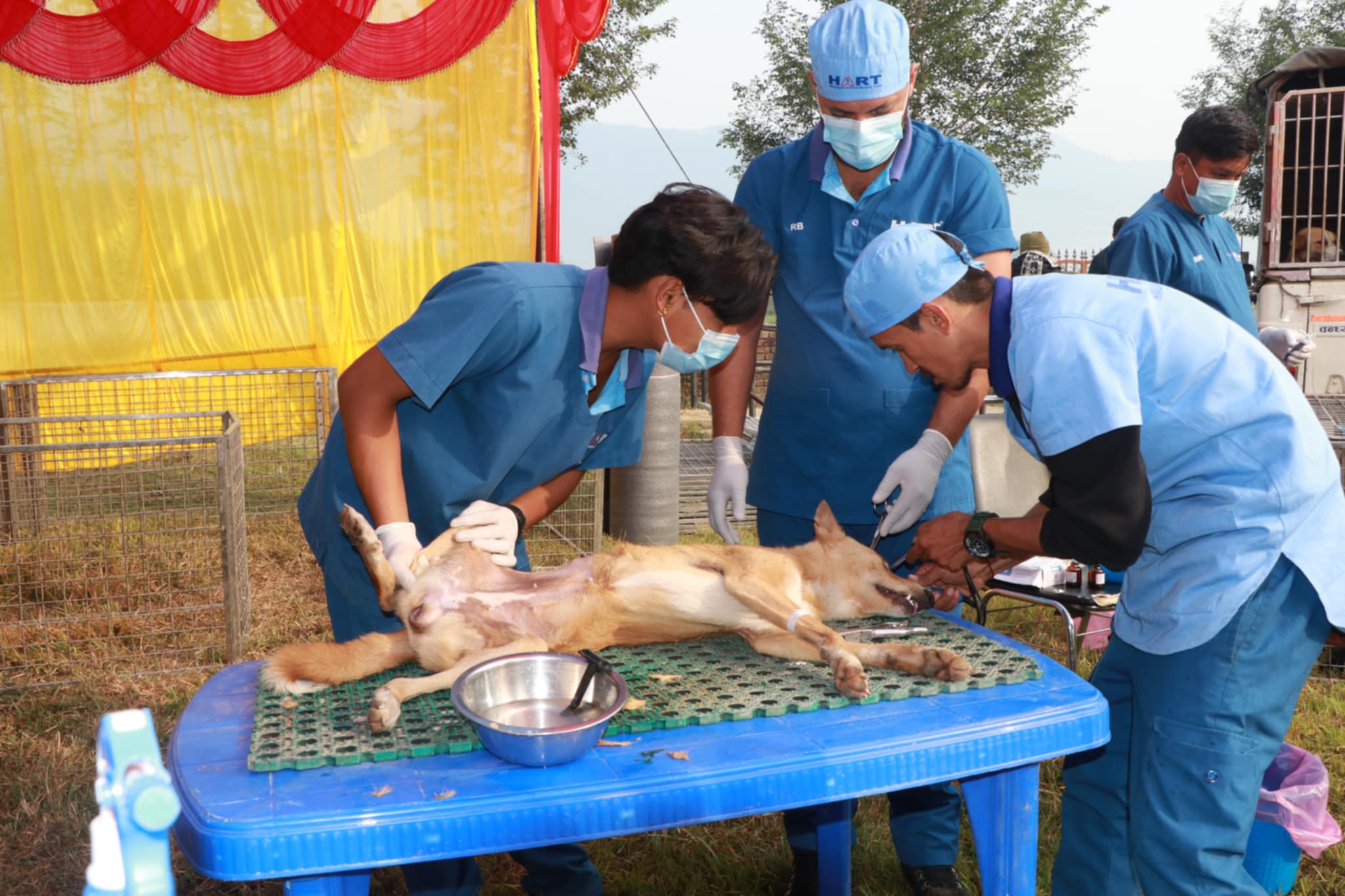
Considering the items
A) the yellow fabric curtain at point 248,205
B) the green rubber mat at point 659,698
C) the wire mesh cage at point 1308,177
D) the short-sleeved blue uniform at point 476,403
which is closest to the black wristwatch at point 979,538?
the green rubber mat at point 659,698

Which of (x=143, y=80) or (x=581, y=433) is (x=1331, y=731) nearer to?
(x=581, y=433)

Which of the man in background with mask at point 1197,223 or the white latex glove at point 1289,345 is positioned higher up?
the man in background with mask at point 1197,223

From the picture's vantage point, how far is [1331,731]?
4.00 m

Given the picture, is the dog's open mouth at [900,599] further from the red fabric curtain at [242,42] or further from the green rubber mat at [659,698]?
the red fabric curtain at [242,42]

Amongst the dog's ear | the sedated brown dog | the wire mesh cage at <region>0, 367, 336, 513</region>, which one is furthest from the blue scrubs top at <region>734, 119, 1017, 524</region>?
Result: the sedated brown dog

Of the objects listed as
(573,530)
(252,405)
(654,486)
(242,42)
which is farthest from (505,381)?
(242,42)

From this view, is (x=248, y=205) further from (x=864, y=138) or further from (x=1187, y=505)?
(x=1187, y=505)

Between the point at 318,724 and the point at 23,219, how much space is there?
774 cm

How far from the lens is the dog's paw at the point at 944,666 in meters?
2.11

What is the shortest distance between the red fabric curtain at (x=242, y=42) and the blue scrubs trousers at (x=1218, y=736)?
309 inches

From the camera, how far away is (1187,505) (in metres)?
2.08

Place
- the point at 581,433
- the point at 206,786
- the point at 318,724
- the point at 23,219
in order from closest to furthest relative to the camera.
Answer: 1. the point at 206,786
2. the point at 318,724
3. the point at 581,433
4. the point at 23,219

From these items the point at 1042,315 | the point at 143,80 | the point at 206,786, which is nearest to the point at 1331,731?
the point at 1042,315

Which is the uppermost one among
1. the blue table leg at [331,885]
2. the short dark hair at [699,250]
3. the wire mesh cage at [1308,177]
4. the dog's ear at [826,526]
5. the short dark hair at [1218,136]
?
the wire mesh cage at [1308,177]
